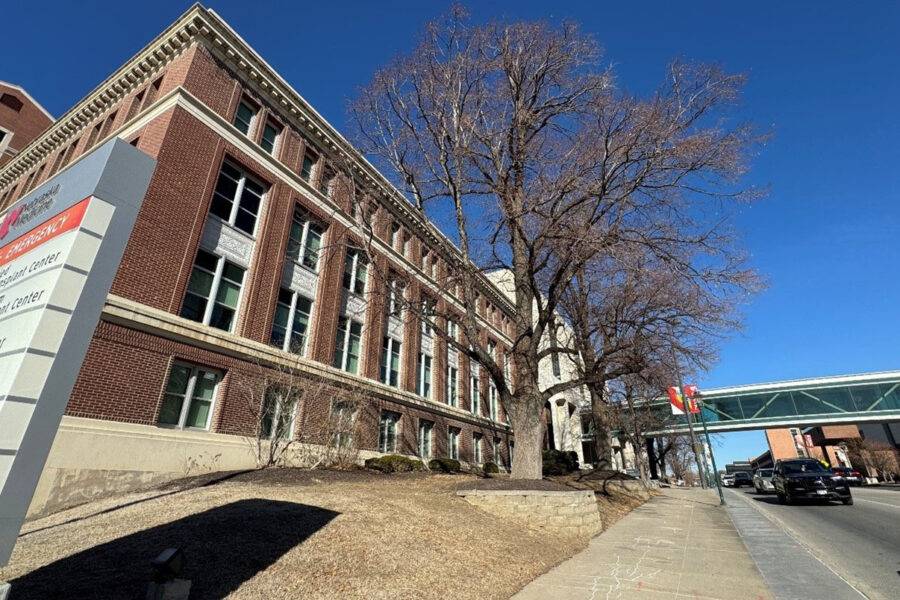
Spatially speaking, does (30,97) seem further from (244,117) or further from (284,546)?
(284,546)

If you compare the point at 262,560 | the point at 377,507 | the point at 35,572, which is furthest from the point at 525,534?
the point at 35,572

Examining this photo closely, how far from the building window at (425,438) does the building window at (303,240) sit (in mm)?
10426

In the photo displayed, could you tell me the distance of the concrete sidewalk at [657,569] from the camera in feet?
17.1

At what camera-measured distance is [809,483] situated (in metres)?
16.2

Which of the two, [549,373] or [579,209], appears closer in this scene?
[579,209]

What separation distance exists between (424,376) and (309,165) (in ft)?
43.7

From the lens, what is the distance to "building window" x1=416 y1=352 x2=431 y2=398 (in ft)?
82.2

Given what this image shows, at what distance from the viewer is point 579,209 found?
12.0 m

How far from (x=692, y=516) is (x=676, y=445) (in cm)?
4856

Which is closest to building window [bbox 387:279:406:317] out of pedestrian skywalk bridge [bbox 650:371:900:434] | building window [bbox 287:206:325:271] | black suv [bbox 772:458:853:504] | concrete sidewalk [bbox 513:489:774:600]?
building window [bbox 287:206:325:271]

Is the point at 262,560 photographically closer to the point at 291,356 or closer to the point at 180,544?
the point at 180,544

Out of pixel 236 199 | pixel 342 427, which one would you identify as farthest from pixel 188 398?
pixel 236 199

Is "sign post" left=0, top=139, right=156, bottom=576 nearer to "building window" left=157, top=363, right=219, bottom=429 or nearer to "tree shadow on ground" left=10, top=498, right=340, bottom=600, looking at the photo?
"tree shadow on ground" left=10, top=498, right=340, bottom=600

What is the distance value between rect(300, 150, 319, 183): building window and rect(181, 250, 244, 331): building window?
6478mm
